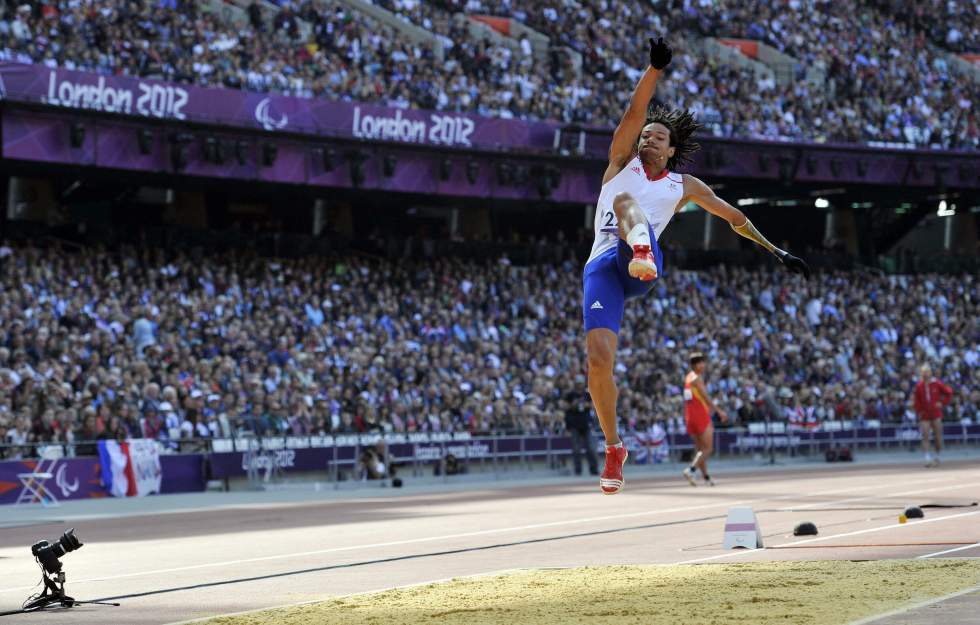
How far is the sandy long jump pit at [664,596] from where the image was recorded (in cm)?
827

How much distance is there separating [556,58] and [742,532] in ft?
106

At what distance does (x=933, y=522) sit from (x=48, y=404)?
52.6ft

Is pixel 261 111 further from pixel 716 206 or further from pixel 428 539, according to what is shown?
pixel 716 206

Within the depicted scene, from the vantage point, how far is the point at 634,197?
33.7 feet

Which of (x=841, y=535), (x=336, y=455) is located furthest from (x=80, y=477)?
(x=841, y=535)

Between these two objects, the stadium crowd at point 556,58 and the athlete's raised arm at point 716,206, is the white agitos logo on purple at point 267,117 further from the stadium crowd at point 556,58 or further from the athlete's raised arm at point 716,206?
the athlete's raised arm at point 716,206

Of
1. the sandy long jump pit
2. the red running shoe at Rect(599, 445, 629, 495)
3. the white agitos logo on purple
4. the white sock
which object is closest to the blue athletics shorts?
the white sock

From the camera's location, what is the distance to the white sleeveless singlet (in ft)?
33.7

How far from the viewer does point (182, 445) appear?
26.4 metres

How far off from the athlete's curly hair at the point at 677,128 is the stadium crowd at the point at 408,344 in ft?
51.8

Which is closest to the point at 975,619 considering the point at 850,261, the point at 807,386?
the point at 807,386

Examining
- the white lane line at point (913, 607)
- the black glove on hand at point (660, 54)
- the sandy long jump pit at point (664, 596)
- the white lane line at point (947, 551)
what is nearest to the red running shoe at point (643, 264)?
the black glove on hand at point (660, 54)

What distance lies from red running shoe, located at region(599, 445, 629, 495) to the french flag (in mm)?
16282

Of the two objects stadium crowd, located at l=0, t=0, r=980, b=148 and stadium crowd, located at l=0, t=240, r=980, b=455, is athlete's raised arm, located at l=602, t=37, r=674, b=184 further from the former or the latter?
stadium crowd, located at l=0, t=0, r=980, b=148
